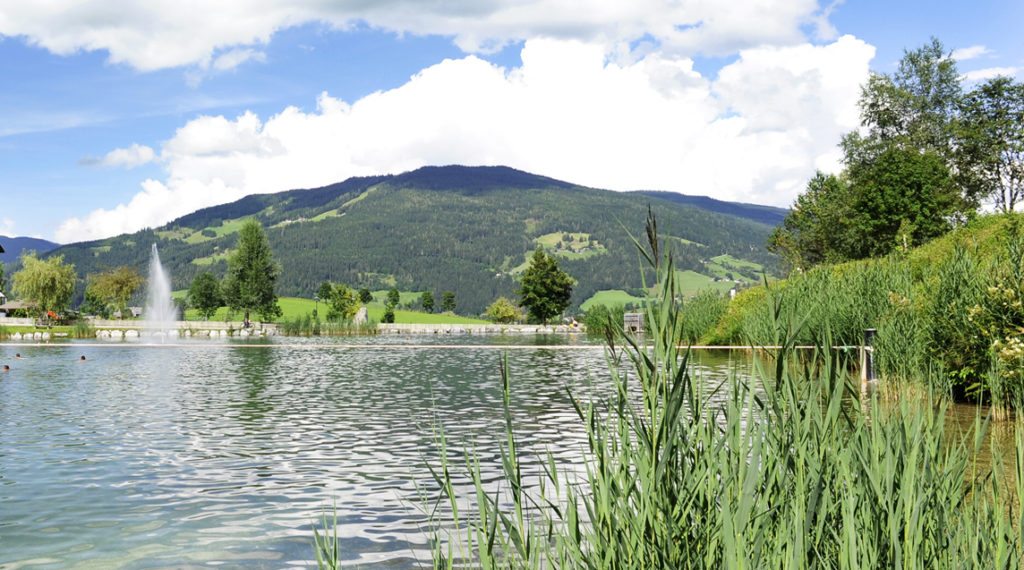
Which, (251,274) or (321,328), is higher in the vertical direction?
(251,274)

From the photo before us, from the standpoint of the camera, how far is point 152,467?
1076 centimetres

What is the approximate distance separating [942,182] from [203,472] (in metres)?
51.8

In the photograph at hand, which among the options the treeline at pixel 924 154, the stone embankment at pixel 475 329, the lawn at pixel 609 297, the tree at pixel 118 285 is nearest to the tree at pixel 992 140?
the treeline at pixel 924 154

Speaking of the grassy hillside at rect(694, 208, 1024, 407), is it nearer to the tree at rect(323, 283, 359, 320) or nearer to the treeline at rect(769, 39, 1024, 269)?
the treeline at rect(769, 39, 1024, 269)

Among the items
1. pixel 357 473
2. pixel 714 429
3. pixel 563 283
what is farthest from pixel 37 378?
pixel 563 283

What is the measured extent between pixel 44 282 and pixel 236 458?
241ft

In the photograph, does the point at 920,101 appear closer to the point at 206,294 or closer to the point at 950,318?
the point at 950,318

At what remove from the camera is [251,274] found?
91750 millimetres

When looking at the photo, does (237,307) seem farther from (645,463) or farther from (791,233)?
(645,463)

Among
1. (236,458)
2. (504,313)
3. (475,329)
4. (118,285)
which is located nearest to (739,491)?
(236,458)

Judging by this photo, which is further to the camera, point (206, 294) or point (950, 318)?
point (206, 294)

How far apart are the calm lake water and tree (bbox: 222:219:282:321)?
67.4m

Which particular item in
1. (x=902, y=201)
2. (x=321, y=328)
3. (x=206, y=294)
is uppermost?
(x=902, y=201)

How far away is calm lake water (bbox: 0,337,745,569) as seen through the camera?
721 centimetres
